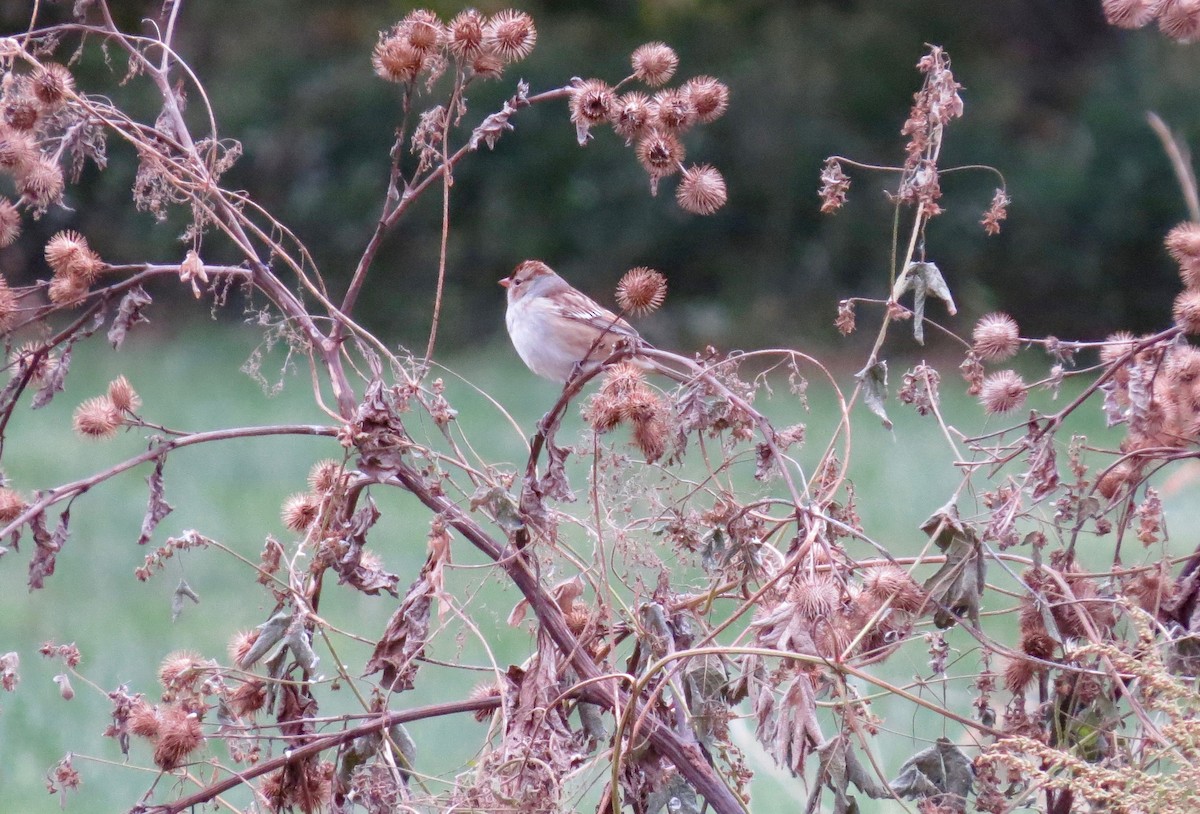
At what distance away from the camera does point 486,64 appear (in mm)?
1661

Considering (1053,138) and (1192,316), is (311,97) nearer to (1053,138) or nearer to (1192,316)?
(1053,138)

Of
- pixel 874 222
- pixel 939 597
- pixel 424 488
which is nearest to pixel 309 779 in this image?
pixel 424 488

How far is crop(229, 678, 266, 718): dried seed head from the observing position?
1.68 meters

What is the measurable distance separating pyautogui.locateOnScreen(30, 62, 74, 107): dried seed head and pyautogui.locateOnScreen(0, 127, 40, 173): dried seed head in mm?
50

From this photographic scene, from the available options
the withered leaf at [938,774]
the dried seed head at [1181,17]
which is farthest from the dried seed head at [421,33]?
the withered leaf at [938,774]

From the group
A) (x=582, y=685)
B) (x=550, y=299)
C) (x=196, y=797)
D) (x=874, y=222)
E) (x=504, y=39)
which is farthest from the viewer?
(x=874, y=222)

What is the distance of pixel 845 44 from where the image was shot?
13016 millimetres

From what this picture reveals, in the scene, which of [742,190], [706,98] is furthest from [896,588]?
[742,190]

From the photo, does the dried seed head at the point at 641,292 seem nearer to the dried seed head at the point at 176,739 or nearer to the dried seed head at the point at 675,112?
the dried seed head at the point at 675,112

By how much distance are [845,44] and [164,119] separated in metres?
12.0

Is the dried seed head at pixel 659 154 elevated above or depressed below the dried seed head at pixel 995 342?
above

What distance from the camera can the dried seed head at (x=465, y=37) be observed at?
5.33 ft

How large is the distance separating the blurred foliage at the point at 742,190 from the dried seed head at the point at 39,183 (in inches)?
404

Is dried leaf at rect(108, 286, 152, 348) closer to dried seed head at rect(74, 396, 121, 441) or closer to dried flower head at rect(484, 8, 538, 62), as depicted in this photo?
dried seed head at rect(74, 396, 121, 441)
